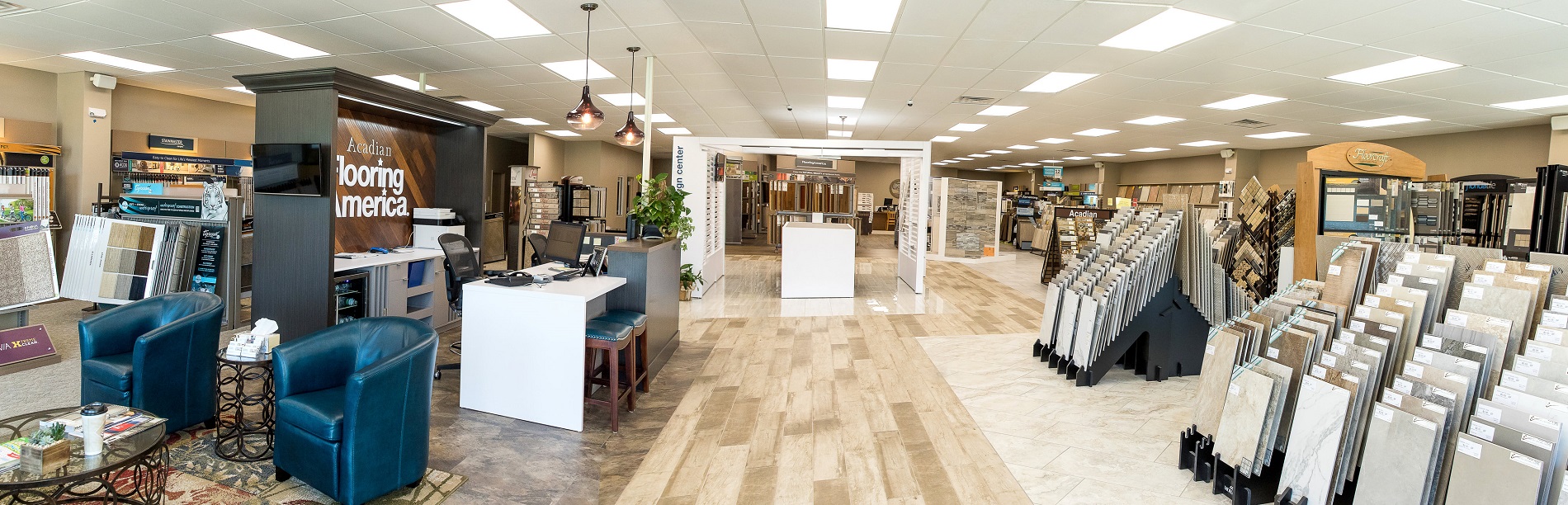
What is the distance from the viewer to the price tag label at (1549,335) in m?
2.40

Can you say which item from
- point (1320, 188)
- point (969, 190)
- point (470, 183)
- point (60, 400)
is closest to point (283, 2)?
point (470, 183)

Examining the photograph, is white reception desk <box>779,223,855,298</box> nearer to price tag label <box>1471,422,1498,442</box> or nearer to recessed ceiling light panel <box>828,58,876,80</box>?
recessed ceiling light panel <box>828,58,876,80</box>

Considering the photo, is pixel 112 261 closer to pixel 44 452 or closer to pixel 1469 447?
pixel 44 452

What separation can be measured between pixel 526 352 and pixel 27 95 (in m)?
9.24

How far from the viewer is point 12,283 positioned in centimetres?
468

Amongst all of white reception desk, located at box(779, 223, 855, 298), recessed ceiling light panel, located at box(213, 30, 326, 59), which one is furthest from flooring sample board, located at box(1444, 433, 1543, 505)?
recessed ceiling light panel, located at box(213, 30, 326, 59)

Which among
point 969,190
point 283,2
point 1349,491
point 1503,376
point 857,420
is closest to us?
point 1503,376

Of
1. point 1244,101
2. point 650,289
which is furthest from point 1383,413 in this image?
point 1244,101

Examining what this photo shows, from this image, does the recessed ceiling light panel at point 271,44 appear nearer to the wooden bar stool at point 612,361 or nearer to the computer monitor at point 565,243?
the computer monitor at point 565,243

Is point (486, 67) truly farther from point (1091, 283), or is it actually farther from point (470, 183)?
point (1091, 283)

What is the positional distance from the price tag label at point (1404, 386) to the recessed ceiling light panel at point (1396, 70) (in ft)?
15.9

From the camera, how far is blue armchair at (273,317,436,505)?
2.63 metres

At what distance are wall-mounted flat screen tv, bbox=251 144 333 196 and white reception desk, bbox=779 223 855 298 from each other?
5.08 meters

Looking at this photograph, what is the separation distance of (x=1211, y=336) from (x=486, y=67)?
7089 mm
